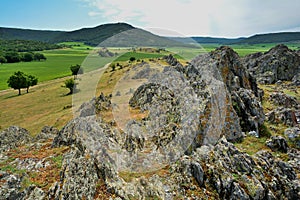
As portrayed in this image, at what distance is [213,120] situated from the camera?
74.0 feet

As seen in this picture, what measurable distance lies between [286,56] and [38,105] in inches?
2925

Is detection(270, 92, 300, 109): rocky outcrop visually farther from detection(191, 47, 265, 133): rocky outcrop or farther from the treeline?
the treeline

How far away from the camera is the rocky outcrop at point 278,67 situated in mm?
67500

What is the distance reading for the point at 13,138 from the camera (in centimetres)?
2661

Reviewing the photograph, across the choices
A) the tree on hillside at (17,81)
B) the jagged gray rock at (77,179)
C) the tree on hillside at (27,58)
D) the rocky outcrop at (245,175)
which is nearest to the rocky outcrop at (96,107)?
the jagged gray rock at (77,179)

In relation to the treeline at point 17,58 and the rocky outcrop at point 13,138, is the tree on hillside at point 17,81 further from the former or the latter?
the treeline at point 17,58

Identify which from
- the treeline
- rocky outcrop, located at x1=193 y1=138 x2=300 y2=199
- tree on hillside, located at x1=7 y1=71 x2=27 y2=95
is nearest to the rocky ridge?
rocky outcrop, located at x1=193 y1=138 x2=300 y2=199

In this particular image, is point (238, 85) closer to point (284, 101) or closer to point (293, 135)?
point (284, 101)

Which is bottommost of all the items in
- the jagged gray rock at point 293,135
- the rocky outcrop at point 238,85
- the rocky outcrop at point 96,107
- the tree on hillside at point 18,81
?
the tree on hillside at point 18,81

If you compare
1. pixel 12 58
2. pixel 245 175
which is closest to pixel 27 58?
pixel 12 58

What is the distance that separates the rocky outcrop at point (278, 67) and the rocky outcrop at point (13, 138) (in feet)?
195

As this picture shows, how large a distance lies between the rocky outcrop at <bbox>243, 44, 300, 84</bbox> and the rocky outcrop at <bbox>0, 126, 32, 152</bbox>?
5933 centimetres

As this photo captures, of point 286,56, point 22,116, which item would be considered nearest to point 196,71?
point 22,116

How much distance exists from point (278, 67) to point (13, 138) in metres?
70.3
